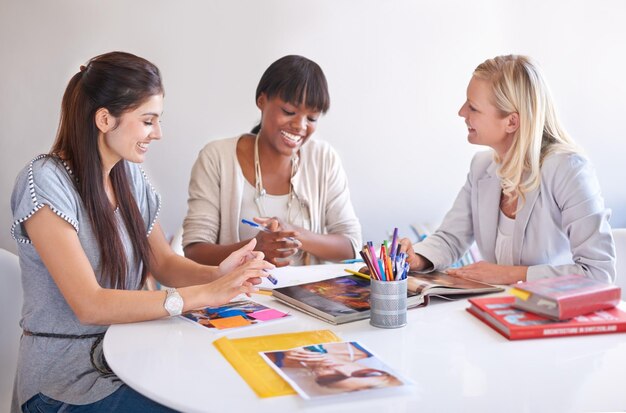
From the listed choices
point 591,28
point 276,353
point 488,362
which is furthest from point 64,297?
point 591,28

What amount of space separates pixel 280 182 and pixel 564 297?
1342 mm

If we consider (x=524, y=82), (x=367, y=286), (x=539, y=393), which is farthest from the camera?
(x=524, y=82)

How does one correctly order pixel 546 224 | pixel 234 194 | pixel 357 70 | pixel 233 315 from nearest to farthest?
pixel 233 315, pixel 546 224, pixel 234 194, pixel 357 70

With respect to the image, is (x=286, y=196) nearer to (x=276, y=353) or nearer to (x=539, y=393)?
(x=276, y=353)

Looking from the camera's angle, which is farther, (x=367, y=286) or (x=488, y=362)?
(x=367, y=286)

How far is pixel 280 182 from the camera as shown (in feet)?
8.41

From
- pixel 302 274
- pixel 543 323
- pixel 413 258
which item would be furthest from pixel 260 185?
pixel 543 323

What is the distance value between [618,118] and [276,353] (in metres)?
2.80

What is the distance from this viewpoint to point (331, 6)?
315 centimetres

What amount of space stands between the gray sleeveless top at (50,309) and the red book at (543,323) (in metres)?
0.81

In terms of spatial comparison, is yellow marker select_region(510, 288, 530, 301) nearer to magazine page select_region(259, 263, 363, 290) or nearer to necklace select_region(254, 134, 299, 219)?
magazine page select_region(259, 263, 363, 290)

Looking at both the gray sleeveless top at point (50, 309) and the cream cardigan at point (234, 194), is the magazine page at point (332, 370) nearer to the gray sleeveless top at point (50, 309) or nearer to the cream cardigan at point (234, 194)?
the gray sleeveless top at point (50, 309)

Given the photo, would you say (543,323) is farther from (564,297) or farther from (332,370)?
(332,370)

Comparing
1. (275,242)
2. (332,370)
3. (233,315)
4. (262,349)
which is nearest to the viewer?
(332,370)
